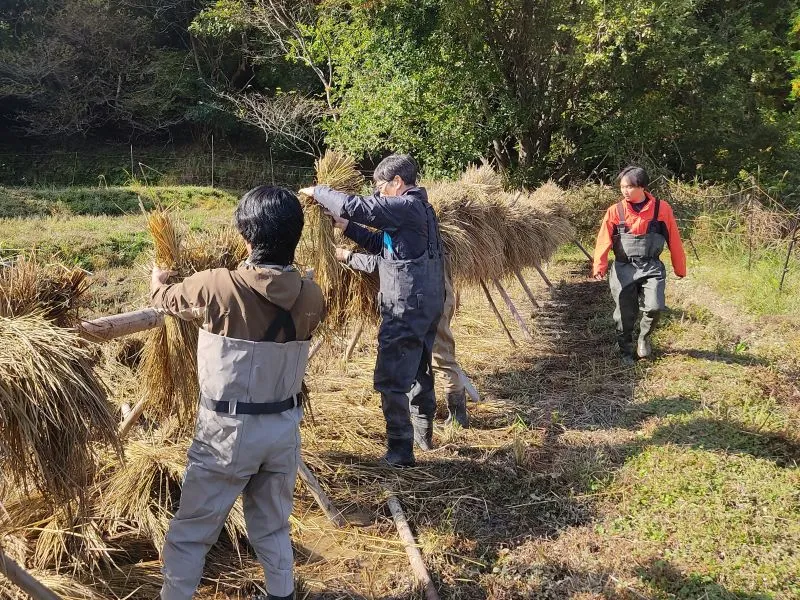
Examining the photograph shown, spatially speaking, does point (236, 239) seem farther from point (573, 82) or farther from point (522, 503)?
point (573, 82)

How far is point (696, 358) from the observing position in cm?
568

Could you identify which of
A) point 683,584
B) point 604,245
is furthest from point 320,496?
point 604,245

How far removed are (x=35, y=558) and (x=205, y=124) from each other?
19.8 meters

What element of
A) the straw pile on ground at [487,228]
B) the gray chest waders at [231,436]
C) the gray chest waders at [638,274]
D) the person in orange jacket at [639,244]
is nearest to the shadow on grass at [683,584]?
the gray chest waders at [231,436]

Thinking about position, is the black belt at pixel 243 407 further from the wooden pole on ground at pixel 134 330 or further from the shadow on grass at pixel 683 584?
the shadow on grass at pixel 683 584

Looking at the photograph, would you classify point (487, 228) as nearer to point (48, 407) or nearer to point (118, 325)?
point (118, 325)

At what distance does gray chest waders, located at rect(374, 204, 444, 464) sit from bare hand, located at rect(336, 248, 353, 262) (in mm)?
369

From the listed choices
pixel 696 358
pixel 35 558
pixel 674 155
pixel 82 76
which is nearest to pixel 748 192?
pixel 674 155

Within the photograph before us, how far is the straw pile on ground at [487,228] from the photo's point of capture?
514 centimetres

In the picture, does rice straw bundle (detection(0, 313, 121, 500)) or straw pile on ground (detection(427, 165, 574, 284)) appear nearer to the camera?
rice straw bundle (detection(0, 313, 121, 500))

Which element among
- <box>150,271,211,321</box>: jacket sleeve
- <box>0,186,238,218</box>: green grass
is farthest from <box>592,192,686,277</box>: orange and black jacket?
<box>0,186,238,218</box>: green grass

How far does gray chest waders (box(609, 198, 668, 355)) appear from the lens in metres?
5.35

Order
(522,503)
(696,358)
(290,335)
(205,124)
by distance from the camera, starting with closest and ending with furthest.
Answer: (290,335) < (522,503) < (696,358) < (205,124)

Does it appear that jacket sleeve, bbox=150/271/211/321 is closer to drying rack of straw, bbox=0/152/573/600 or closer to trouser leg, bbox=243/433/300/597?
drying rack of straw, bbox=0/152/573/600
